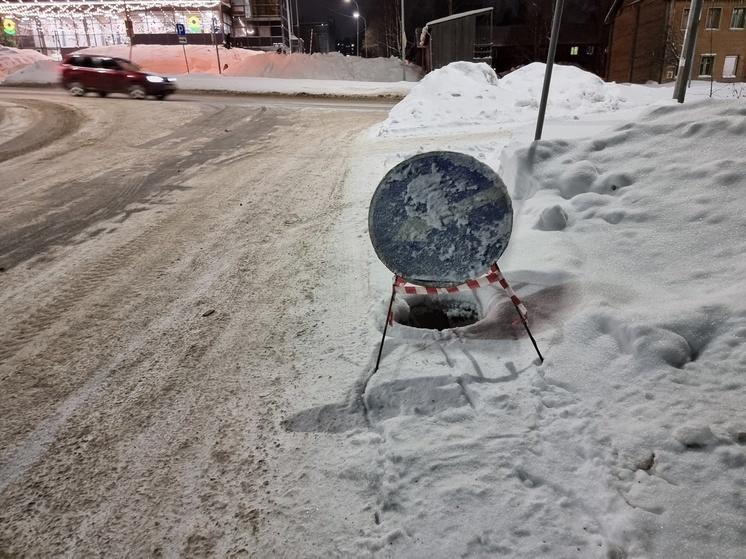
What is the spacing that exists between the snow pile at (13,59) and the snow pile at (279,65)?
17.3 ft

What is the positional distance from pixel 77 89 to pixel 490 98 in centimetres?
1846

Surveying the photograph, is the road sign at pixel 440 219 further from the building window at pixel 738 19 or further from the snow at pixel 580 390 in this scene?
the building window at pixel 738 19

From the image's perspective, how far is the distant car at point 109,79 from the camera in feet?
68.6

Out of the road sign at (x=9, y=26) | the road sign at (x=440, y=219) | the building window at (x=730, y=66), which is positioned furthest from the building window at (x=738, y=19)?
the road sign at (x=9, y=26)

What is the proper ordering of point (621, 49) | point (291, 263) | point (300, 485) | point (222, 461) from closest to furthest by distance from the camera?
point (300, 485) < point (222, 461) < point (291, 263) < point (621, 49)

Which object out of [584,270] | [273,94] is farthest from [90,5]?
[584,270]

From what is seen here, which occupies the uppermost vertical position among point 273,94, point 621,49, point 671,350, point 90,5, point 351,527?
point 90,5

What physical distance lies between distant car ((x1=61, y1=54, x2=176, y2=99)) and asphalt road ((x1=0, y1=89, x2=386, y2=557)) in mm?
12443

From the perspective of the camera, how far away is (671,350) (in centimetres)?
337

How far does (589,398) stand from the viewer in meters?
3.23

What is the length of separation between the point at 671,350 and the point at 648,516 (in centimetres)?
140

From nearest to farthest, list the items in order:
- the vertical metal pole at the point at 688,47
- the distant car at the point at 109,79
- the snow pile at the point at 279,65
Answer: the vertical metal pole at the point at 688,47
the distant car at the point at 109,79
the snow pile at the point at 279,65

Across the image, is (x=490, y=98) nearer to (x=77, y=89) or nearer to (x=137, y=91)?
(x=137, y=91)

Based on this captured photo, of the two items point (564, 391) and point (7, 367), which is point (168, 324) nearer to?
point (7, 367)
